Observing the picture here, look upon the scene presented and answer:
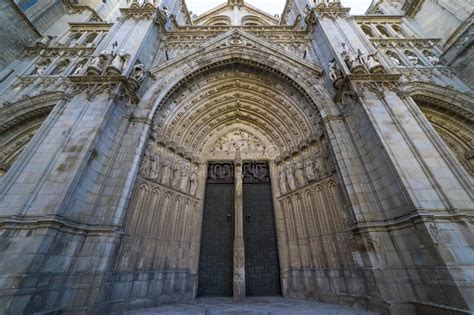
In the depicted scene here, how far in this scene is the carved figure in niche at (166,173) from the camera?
7.51 m

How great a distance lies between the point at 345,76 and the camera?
7.19 m

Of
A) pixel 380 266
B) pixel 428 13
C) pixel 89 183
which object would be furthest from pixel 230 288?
pixel 428 13

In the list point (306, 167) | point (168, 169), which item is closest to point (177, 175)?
point (168, 169)

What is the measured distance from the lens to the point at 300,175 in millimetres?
8078

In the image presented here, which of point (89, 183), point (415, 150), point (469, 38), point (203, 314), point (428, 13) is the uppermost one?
point (428, 13)

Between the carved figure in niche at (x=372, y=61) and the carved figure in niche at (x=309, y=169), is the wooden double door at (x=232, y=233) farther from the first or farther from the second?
the carved figure in niche at (x=372, y=61)

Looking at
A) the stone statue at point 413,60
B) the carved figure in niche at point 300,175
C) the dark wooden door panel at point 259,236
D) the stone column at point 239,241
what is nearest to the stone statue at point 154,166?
the stone column at point 239,241

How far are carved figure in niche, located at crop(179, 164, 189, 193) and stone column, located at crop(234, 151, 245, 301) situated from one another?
2.21 m

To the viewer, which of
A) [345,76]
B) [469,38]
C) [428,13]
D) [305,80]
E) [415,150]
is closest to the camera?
[415,150]

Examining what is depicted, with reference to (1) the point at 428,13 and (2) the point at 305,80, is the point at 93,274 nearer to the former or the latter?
(2) the point at 305,80

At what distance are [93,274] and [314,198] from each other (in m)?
7.01

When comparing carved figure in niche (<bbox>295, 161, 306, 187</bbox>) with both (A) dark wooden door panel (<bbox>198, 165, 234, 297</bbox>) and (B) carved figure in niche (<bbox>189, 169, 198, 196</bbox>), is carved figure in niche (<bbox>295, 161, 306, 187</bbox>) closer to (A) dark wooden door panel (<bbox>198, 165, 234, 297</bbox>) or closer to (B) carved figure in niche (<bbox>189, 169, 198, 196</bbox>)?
(A) dark wooden door panel (<bbox>198, 165, 234, 297</bbox>)

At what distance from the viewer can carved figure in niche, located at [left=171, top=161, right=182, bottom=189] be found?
782 centimetres

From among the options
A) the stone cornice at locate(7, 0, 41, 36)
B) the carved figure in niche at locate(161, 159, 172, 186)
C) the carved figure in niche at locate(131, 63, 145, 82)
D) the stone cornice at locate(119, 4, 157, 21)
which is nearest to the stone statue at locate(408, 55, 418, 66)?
the carved figure in niche at locate(161, 159, 172, 186)
